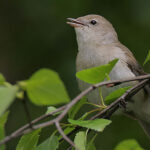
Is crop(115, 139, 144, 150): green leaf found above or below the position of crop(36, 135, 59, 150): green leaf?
above

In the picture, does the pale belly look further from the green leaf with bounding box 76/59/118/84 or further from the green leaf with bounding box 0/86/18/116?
the green leaf with bounding box 0/86/18/116

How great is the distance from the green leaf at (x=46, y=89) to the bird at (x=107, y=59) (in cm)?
186

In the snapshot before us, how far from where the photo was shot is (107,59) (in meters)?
3.39

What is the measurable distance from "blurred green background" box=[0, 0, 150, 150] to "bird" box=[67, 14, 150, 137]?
3.96ft

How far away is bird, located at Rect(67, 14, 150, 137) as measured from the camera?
339 centimetres

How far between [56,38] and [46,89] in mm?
4228

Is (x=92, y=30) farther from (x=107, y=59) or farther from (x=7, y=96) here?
(x=7, y=96)

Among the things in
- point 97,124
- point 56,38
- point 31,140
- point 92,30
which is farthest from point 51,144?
point 56,38

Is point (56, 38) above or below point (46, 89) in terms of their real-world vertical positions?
below

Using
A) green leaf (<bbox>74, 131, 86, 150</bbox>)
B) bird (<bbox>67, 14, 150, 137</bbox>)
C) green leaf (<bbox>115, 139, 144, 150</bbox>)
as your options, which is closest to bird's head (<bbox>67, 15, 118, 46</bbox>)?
bird (<bbox>67, 14, 150, 137</bbox>)

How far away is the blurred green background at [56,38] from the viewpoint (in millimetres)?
5230

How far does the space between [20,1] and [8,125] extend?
215 centimetres

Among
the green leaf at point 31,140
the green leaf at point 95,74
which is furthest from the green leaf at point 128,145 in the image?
the green leaf at point 31,140

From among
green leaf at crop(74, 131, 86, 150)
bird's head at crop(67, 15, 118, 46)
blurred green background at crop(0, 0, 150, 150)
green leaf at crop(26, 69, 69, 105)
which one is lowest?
blurred green background at crop(0, 0, 150, 150)
